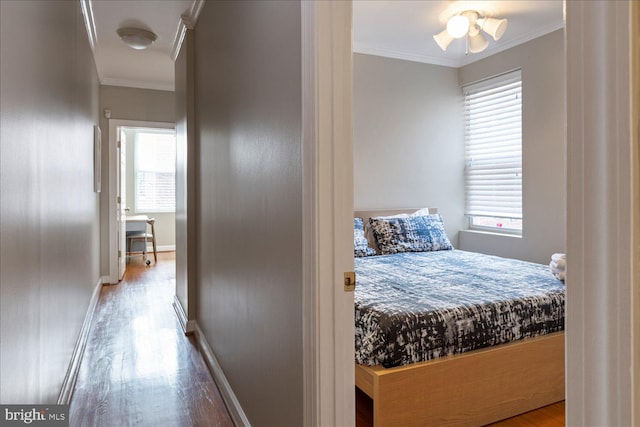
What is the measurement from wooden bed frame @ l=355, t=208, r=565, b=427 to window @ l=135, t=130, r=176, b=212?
7.17 metres

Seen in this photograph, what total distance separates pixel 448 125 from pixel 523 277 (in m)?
2.51

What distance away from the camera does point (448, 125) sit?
484cm

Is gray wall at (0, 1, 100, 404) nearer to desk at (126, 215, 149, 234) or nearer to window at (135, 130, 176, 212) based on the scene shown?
desk at (126, 215, 149, 234)

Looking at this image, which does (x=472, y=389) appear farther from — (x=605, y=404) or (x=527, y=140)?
(x=527, y=140)

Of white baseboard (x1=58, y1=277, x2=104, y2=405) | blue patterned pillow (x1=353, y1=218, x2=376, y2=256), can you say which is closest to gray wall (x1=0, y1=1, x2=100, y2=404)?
white baseboard (x1=58, y1=277, x2=104, y2=405)

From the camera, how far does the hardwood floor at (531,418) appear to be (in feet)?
7.09

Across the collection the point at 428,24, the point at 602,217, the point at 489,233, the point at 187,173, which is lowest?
the point at 489,233

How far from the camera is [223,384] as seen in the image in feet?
8.03

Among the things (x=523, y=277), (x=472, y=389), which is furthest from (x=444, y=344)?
(x=523, y=277)

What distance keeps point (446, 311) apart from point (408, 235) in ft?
6.38

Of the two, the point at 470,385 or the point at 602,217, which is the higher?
the point at 602,217

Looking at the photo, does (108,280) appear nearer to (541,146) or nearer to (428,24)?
(428,24)

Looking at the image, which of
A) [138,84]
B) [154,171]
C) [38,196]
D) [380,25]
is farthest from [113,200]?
[38,196]

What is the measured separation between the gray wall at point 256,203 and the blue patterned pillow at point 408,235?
1708 millimetres
